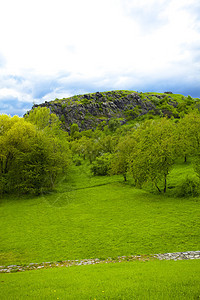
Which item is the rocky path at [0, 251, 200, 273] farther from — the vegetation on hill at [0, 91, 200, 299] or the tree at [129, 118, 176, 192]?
the tree at [129, 118, 176, 192]

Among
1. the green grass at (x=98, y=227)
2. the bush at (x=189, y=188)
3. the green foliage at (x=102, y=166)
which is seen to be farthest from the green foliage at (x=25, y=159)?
the bush at (x=189, y=188)

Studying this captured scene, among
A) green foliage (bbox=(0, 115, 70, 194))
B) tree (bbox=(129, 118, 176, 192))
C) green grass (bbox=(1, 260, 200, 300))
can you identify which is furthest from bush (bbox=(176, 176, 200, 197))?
green foliage (bbox=(0, 115, 70, 194))

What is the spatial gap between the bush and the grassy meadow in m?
1.84

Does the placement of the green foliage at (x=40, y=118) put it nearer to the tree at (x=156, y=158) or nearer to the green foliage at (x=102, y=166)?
the green foliage at (x=102, y=166)

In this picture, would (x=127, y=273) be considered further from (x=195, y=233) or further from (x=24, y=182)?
(x=24, y=182)

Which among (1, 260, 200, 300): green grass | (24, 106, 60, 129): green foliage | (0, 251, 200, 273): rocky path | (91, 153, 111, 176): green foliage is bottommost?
(0, 251, 200, 273): rocky path

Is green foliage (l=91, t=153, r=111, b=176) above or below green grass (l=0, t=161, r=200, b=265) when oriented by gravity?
above

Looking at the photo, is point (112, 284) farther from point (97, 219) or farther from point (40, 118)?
point (40, 118)

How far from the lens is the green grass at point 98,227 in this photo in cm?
2141

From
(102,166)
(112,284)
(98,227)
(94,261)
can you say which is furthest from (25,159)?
(112,284)

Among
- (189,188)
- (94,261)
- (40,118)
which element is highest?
(40,118)

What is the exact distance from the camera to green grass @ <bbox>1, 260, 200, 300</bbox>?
10.2m

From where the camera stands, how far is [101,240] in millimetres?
23891

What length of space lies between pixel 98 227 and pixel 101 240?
4.33 m
